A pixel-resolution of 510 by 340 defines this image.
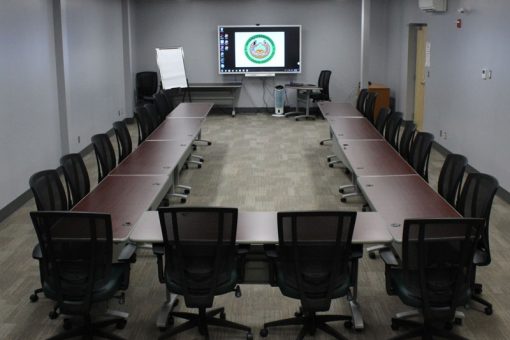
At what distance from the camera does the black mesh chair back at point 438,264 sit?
418 centimetres

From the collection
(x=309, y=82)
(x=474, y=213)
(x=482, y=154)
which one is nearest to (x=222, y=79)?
(x=309, y=82)

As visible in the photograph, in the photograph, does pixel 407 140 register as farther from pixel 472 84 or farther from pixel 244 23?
pixel 244 23

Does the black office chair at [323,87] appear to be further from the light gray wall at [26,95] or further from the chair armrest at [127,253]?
the chair armrest at [127,253]

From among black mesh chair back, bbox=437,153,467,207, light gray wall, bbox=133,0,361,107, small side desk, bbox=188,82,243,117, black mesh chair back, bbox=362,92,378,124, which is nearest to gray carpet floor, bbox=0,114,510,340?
black mesh chair back, bbox=437,153,467,207

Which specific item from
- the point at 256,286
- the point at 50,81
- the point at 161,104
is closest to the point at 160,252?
the point at 256,286

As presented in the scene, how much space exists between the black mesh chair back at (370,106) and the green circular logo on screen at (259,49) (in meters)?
4.87

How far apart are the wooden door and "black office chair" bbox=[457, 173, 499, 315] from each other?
766 centimetres

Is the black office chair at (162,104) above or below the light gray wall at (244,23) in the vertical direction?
below

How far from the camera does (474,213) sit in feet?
16.8

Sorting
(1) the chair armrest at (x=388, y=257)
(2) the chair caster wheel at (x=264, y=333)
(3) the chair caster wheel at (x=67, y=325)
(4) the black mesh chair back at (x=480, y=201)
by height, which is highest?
(4) the black mesh chair back at (x=480, y=201)

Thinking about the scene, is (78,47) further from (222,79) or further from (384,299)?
(384,299)

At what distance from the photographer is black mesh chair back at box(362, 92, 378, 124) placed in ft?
33.6

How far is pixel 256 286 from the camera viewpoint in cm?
564

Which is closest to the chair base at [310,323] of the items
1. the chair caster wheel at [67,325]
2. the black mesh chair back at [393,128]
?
the chair caster wheel at [67,325]
